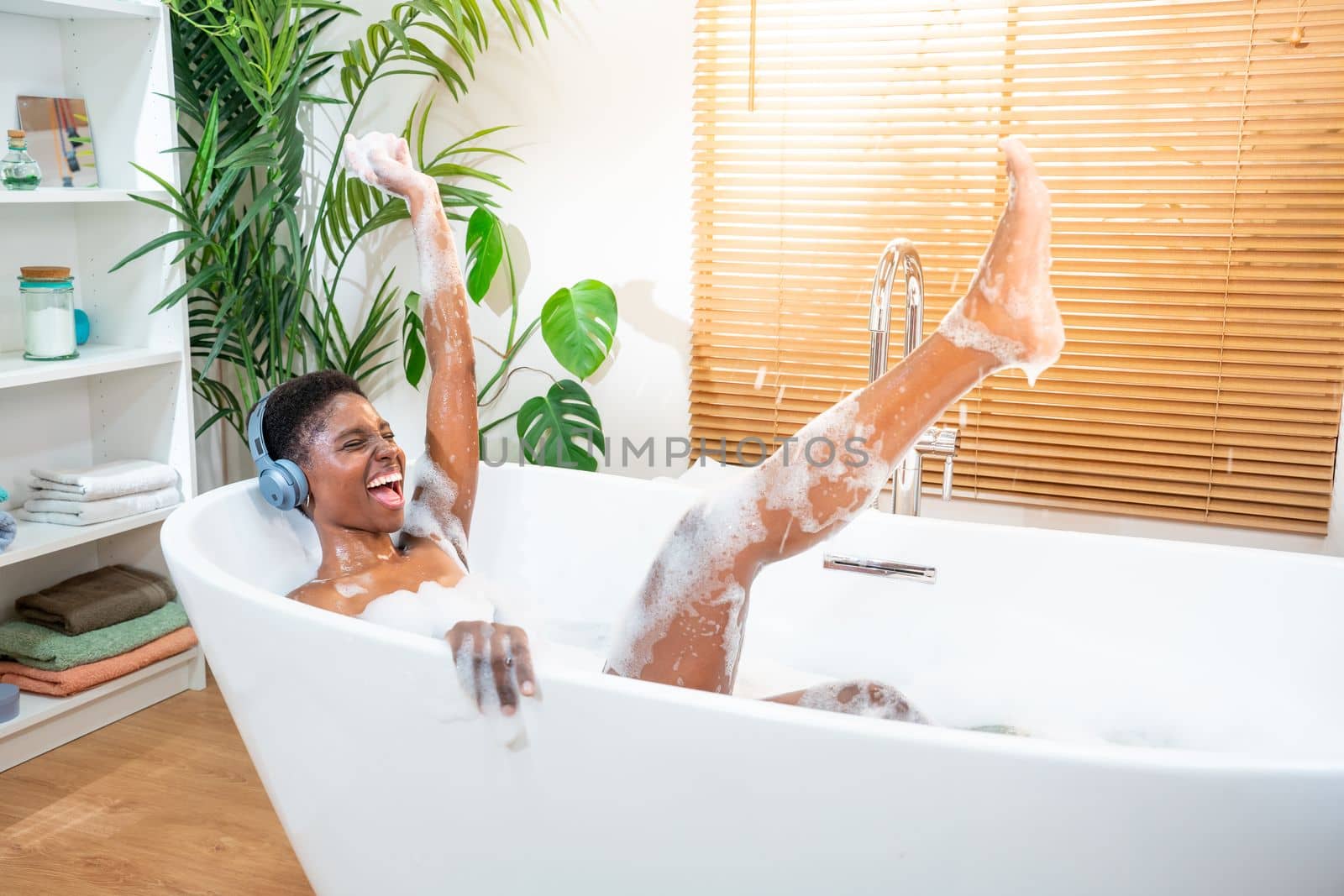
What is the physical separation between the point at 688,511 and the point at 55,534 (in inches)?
61.8

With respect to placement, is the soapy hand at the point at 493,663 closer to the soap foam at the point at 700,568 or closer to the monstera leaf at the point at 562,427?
the soap foam at the point at 700,568

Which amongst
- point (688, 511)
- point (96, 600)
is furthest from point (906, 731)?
point (96, 600)

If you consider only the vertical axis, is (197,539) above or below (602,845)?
above

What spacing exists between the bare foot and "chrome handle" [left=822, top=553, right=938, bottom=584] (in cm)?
72

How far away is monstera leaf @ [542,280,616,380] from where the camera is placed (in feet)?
8.47

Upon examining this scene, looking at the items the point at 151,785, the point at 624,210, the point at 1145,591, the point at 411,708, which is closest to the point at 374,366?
the point at 624,210

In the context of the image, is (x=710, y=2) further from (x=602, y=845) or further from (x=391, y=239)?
(x=602, y=845)

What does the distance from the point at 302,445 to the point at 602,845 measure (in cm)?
84

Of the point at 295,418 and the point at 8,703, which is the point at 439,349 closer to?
the point at 295,418

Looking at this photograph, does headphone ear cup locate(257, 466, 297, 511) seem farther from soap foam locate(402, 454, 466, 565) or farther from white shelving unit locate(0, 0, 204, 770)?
white shelving unit locate(0, 0, 204, 770)

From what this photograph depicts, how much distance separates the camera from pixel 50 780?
2.30 meters

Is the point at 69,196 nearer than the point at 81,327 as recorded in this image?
Yes

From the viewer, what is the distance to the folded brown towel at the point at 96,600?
8.21 ft

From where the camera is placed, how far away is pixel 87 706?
2.49 m
